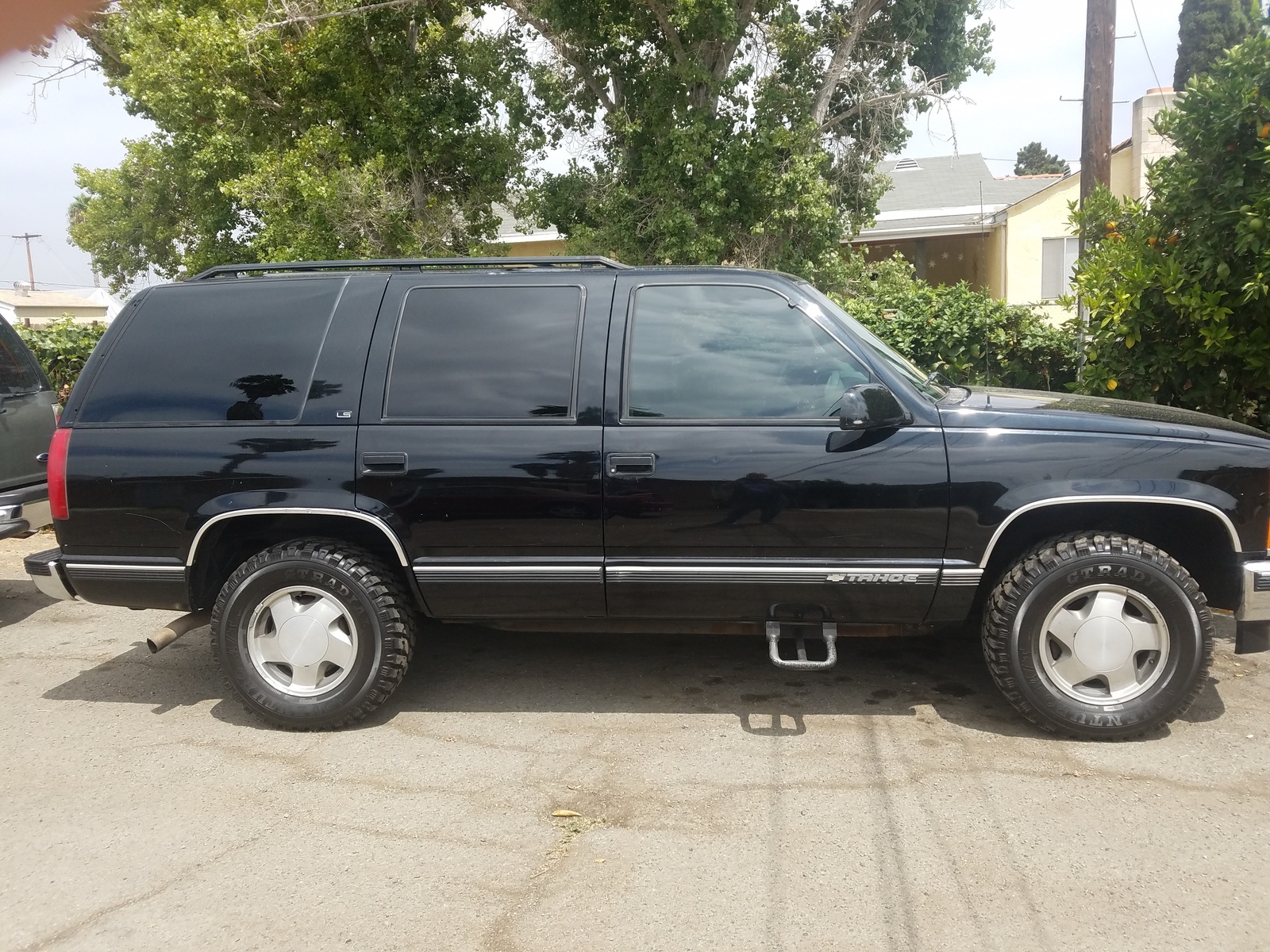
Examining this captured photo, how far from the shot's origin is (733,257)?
1298 centimetres

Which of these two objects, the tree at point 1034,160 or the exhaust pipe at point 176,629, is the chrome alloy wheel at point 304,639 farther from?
the tree at point 1034,160

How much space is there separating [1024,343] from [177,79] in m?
11.4

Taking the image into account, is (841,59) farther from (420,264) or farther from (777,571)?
(777,571)

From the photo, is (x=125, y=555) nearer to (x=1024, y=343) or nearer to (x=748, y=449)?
(x=748, y=449)

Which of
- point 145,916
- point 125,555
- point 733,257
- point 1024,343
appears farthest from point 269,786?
point 733,257

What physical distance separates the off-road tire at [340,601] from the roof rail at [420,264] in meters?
1.29

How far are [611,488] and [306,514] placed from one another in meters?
1.36

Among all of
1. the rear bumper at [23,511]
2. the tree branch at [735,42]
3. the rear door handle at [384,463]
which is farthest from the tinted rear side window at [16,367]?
the tree branch at [735,42]

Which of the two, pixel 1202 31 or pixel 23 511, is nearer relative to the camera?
pixel 23 511

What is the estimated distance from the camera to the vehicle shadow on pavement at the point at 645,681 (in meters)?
4.43

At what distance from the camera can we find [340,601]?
4.24 m

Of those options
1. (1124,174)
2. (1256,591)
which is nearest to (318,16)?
(1256,591)

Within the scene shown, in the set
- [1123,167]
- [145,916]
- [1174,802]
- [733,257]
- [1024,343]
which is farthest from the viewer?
[1123,167]

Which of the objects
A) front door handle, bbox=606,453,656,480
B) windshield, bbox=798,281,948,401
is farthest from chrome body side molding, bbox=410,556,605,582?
windshield, bbox=798,281,948,401
